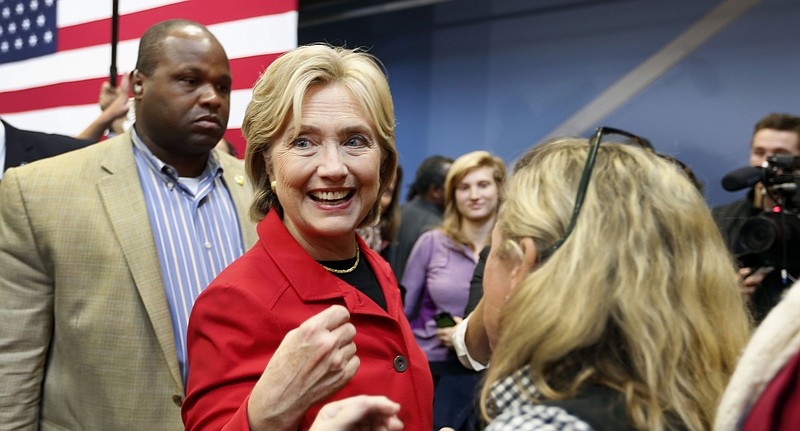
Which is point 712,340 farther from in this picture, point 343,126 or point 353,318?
point 343,126

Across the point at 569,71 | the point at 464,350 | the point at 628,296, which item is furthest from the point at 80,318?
the point at 569,71

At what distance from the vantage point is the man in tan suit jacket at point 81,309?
210 cm

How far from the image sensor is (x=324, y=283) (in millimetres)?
1604

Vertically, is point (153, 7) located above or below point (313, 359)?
above

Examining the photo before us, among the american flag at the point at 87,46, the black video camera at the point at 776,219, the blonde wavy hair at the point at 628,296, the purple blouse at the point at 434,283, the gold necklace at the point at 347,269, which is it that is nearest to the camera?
the blonde wavy hair at the point at 628,296

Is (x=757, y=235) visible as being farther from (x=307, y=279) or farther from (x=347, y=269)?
(x=307, y=279)

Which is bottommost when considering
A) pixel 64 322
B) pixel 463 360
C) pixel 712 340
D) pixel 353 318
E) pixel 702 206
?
pixel 463 360

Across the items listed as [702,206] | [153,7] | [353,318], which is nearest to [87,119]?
[153,7]

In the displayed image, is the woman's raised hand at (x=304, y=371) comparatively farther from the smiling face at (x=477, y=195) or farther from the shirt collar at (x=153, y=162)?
the smiling face at (x=477, y=195)

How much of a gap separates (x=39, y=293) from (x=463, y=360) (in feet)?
3.85

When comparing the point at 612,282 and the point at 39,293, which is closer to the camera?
the point at 612,282

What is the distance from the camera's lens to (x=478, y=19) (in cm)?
614

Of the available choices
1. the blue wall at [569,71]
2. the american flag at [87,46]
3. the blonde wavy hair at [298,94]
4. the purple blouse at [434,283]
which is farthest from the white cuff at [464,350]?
the blue wall at [569,71]

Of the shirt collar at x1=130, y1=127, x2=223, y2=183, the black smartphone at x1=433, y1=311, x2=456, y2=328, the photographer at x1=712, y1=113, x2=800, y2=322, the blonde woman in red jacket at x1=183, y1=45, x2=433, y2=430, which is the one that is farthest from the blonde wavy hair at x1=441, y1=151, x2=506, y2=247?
the blonde woman in red jacket at x1=183, y1=45, x2=433, y2=430
